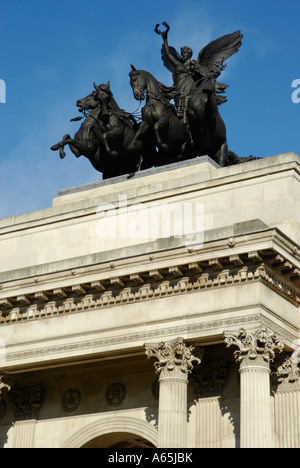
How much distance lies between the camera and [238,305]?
84.2 feet

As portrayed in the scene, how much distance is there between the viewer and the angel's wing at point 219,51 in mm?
35094

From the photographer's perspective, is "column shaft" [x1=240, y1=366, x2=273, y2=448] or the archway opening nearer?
"column shaft" [x1=240, y1=366, x2=273, y2=448]

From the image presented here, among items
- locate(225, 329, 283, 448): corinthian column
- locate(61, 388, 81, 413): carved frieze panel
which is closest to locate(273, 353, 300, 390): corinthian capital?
locate(225, 329, 283, 448): corinthian column

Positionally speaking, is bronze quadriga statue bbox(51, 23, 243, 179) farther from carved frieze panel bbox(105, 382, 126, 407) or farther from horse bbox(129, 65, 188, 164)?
carved frieze panel bbox(105, 382, 126, 407)

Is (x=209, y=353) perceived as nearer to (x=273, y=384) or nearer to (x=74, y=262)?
(x=273, y=384)

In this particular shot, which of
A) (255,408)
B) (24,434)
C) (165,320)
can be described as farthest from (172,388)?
(24,434)

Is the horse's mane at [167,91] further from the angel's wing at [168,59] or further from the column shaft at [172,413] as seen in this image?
the column shaft at [172,413]

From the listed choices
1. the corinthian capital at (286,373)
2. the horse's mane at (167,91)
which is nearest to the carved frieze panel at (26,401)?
the corinthian capital at (286,373)

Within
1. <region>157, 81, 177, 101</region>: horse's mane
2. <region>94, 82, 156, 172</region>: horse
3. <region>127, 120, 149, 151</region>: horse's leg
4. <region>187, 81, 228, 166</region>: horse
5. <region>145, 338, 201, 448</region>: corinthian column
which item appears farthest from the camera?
<region>157, 81, 177, 101</region>: horse's mane

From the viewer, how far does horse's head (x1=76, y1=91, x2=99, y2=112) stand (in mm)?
34625

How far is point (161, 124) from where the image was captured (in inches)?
1259

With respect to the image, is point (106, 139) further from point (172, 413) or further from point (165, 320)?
point (172, 413)

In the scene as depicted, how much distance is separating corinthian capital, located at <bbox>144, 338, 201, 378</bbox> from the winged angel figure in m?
8.11
